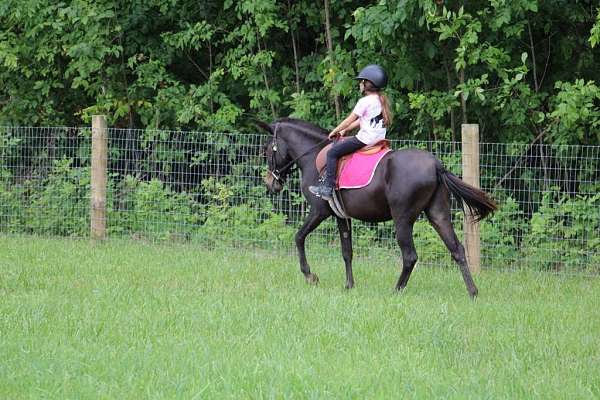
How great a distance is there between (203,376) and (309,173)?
4.70 metres

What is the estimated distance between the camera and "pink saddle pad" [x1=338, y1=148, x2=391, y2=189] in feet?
31.5

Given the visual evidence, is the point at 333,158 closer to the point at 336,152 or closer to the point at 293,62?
the point at 336,152

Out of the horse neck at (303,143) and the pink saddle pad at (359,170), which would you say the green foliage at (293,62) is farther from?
the pink saddle pad at (359,170)

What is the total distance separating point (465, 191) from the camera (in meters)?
9.24

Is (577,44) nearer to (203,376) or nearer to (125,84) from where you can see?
(125,84)

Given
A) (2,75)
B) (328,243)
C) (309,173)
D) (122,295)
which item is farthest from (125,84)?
(122,295)

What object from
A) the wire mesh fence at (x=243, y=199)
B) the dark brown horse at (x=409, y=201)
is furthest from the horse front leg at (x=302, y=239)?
the wire mesh fence at (x=243, y=199)

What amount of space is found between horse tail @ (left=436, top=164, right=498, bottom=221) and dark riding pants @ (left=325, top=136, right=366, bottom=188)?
0.91 meters

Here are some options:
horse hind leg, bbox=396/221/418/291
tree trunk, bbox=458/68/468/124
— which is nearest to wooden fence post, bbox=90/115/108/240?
tree trunk, bbox=458/68/468/124

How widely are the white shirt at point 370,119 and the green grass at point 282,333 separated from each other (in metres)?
1.52

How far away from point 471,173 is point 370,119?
241 cm

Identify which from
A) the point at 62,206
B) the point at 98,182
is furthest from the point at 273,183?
the point at 62,206

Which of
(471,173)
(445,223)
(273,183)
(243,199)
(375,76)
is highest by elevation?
(375,76)

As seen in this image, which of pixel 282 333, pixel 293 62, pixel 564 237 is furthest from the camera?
pixel 293 62
